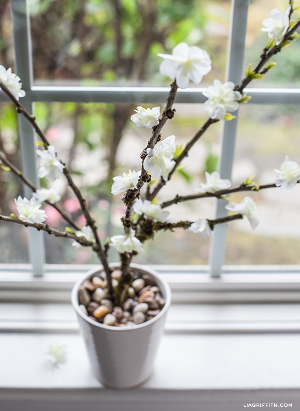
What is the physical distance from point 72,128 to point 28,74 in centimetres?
37

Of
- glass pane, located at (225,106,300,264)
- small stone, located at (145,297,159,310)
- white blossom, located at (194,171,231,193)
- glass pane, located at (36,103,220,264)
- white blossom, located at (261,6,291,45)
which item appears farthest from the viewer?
glass pane, located at (36,103,220,264)

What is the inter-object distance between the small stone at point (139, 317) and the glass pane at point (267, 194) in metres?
→ 0.40

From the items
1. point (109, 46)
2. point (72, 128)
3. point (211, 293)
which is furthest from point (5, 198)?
point (211, 293)

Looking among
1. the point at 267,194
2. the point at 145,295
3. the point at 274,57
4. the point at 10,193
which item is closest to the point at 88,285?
the point at 145,295

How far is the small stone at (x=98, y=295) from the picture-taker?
739mm

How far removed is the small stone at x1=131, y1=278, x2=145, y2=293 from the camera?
77 cm

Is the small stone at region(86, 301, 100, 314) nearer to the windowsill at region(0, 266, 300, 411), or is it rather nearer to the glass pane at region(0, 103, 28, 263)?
the windowsill at region(0, 266, 300, 411)

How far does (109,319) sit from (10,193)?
1.83 ft

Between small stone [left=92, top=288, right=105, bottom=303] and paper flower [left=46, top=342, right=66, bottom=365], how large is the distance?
16cm

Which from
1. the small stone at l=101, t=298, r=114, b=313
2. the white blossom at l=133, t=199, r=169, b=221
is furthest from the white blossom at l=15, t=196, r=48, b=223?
the small stone at l=101, t=298, r=114, b=313

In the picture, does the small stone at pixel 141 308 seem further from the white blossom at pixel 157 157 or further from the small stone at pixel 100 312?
the white blossom at pixel 157 157

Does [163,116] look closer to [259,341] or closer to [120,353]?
[120,353]

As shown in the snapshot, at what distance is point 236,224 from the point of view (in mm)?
1009

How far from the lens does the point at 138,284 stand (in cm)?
78
